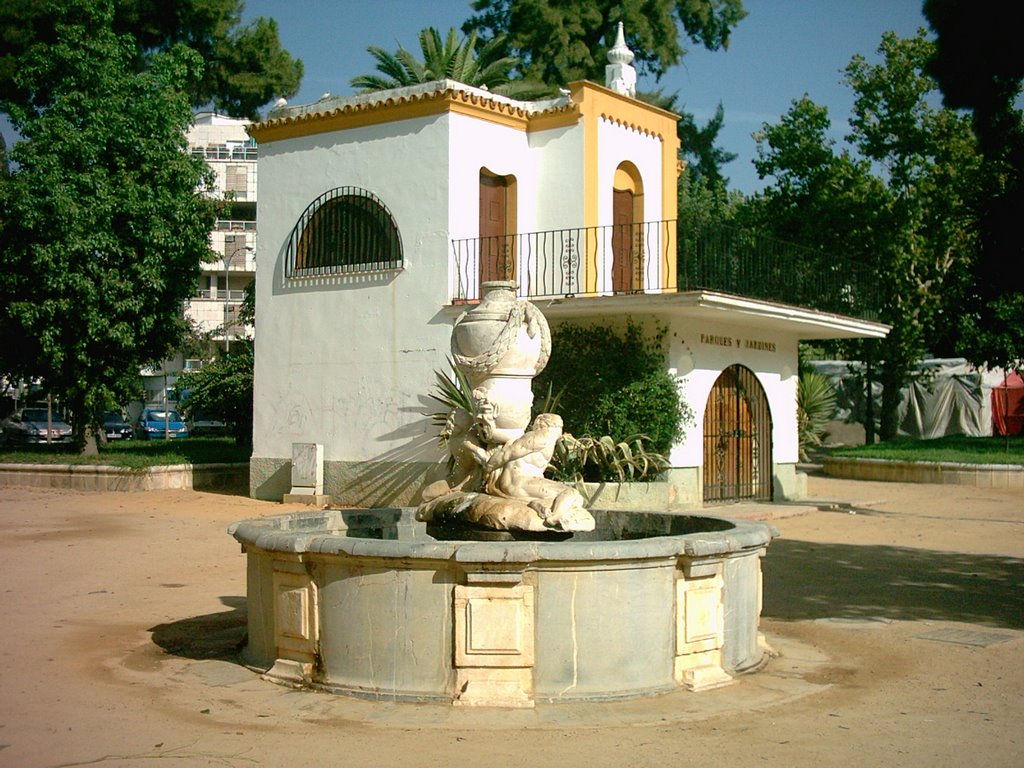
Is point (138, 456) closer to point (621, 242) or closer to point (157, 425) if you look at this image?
point (621, 242)

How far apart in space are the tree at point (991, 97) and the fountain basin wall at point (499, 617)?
4.09 m

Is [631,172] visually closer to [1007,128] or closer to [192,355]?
[1007,128]

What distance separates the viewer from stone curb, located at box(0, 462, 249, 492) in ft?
68.6

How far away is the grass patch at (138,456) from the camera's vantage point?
21.6 m

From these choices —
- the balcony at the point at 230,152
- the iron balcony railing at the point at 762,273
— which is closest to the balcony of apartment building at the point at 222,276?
the balcony at the point at 230,152

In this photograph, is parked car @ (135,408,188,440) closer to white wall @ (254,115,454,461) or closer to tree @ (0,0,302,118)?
tree @ (0,0,302,118)

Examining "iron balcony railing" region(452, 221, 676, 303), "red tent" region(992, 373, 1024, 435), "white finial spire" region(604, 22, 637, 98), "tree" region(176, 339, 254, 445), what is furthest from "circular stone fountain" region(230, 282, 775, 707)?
"red tent" region(992, 373, 1024, 435)

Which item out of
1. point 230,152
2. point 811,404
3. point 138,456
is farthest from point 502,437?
point 230,152

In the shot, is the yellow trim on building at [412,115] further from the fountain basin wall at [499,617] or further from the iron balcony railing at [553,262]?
the fountain basin wall at [499,617]

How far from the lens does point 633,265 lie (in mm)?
19750

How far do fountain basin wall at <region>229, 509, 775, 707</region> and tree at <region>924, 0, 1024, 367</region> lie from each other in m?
4.09

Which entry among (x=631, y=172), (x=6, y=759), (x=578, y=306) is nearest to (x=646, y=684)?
(x=6, y=759)

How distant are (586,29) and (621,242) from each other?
1998 cm

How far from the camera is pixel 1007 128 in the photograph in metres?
9.77
